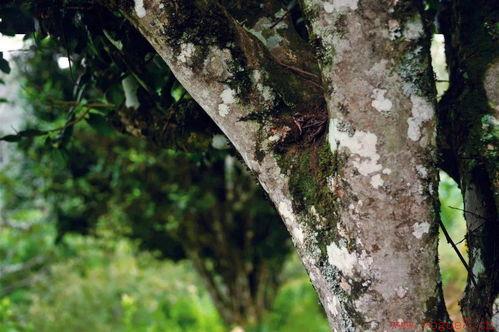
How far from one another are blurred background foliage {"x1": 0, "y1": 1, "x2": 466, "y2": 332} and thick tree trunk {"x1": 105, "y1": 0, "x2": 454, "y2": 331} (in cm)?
30

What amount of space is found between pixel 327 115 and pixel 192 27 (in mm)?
416

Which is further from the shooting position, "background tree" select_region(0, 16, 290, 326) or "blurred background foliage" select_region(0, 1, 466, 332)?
"background tree" select_region(0, 16, 290, 326)

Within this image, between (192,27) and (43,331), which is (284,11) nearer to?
(192,27)

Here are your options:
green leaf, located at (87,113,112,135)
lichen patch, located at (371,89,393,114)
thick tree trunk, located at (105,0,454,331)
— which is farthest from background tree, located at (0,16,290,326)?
lichen patch, located at (371,89,393,114)

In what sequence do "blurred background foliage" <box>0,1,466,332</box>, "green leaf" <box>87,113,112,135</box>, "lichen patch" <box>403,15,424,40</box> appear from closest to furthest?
"lichen patch" <box>403,15,424,40</box> → "blurred background foliage" <box>0,1,466,332</box> → "green leaf" <box>87,113,112,135</box>

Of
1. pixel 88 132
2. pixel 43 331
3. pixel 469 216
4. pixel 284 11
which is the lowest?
pixel 469 216

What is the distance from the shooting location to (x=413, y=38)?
1.16 m

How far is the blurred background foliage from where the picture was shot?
2.10m

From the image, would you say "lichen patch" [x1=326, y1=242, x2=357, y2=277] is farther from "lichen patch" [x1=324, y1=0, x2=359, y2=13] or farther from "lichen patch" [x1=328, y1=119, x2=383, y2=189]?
"lichen patch" [x1=324, y1=0, x2=359, y2=13]

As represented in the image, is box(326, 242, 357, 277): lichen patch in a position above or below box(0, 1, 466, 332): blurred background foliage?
below

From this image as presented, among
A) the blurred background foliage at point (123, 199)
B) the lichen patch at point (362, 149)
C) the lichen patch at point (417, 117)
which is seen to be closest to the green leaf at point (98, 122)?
the blurred background foliage at point (123, 199)

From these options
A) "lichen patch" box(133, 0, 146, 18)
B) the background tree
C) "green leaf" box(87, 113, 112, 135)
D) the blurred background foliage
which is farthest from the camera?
the background tree

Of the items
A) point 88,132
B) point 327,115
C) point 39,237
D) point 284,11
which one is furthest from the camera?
point 39,237

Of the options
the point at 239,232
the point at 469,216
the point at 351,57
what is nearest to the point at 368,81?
the point at 351,57
